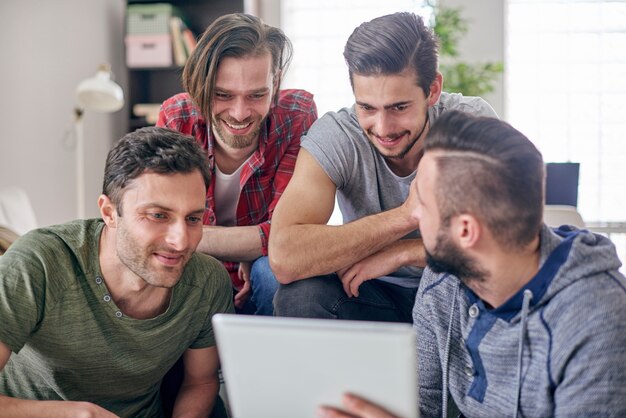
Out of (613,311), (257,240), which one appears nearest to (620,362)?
(613,311)

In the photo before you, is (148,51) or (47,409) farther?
(148,51)

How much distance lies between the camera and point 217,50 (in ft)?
7.13

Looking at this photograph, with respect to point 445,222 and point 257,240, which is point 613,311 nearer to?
point 445,222

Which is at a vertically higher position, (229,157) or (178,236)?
(229,157)

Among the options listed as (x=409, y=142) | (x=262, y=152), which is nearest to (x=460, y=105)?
(x=409, y=142)

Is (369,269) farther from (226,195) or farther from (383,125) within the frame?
(226,195)

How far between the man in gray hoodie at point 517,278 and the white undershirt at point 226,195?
3.19 feet

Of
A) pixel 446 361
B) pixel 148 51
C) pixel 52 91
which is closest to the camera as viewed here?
pixel 446 361

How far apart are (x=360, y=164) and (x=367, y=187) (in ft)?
0.21

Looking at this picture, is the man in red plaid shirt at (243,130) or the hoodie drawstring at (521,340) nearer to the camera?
the hoodie drawstring at (521,340)

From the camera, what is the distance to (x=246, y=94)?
218cm

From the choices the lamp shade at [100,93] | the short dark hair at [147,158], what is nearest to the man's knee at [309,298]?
the short dark hair at [147,158]

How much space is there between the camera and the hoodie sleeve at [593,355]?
1.22m

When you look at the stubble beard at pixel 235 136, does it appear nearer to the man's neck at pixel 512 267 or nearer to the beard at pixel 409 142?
the beard at pixel 409 142
